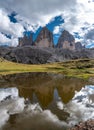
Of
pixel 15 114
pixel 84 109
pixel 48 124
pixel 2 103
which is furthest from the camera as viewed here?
pixel 2 103

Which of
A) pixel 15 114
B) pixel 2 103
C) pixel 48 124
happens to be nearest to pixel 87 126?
pixel 48 124

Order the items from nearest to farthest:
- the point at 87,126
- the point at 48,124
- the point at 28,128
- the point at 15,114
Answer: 1. the point at 87,126
2. the point at 28,128
3. the point at 48,124
4. the point at 15,114

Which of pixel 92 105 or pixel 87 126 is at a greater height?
pixel 87 126

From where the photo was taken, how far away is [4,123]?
1170 inches

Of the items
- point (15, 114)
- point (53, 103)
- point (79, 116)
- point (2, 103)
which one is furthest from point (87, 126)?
point (2, 103)

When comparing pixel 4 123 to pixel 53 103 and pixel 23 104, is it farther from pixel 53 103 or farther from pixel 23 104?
pixel 53 103

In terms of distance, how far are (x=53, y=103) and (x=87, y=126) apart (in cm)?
2045

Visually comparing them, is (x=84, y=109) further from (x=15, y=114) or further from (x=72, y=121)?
(x=15, y=114)

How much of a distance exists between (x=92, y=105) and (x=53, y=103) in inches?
324

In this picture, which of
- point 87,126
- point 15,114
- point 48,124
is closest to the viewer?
point 87,126

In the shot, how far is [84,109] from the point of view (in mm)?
38844

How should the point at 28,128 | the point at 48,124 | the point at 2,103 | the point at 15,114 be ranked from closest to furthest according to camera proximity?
the point at 28,128
the point at 48,124
the point at 15,114
the point at 2,103

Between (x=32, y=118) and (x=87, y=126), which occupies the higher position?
(x=87, y=126)

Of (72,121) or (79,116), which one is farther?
(79,116)
